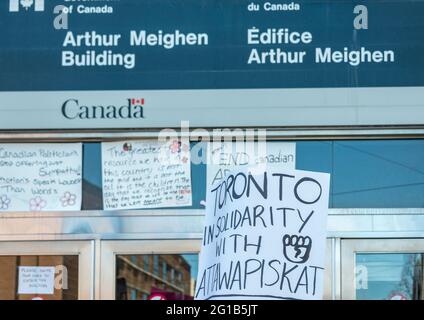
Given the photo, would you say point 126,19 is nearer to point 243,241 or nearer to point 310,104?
point 310,104

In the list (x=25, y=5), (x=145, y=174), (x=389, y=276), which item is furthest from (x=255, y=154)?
(x=25, y=5)

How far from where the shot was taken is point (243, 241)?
436 cm

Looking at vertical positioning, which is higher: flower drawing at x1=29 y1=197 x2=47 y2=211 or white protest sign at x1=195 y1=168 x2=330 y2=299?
flower drawing at x1=29 y1=197 x2=47 y2=211

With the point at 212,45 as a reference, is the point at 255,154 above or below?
below

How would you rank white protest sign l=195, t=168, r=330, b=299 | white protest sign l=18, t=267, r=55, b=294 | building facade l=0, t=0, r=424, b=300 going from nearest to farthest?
white protest sign l=195, t=168, r=330, b=299
building facade l=0, t=0, r=424, b=300
white protest sign l=18, t=267, r=55, b=294

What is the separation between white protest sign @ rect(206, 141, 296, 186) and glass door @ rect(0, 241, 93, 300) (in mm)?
1010

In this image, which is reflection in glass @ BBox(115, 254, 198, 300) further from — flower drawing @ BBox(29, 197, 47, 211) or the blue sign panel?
the blue sign panel

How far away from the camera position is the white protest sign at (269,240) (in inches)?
169

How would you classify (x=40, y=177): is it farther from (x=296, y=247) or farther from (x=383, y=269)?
(x=383, y=269)

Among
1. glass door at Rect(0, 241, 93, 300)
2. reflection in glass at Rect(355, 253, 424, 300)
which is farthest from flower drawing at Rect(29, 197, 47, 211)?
reflection in glass at Rect(355, 253, 424, 300)

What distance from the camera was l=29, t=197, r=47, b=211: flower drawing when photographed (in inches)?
217

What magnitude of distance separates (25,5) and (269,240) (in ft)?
8.09

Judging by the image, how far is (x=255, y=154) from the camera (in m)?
5.46
